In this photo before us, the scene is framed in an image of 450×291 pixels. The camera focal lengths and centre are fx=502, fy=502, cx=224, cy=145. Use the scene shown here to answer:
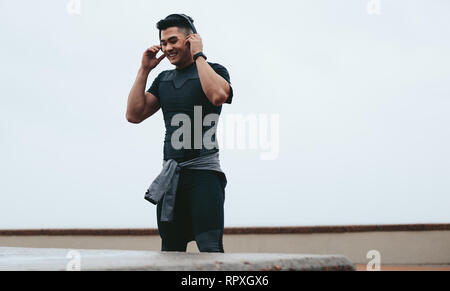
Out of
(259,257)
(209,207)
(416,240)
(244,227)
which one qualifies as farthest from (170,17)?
(416,240)

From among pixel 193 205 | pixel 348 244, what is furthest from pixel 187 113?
pixel 348 244

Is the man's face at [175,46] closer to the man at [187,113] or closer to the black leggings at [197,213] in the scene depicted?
the man at [187,113]

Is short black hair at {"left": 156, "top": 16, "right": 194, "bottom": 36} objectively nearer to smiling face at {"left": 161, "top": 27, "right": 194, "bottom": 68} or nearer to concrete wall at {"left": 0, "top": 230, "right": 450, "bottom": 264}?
smiling face at {"left": 161, "top": 27, "right": 194, "bottom": 68}

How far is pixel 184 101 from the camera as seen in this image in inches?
69.4

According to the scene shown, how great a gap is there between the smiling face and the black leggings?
1.41 ft

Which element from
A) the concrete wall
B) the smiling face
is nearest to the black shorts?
Result: the smiling face

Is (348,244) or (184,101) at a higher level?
(184,101)

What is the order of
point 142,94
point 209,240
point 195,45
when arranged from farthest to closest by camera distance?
point 142,94
point 195,45
point 209,240

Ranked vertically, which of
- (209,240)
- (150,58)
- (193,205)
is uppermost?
(150,58)

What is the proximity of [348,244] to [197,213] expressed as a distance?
4433 millimetres

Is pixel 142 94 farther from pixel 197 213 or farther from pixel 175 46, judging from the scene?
pixel 197 213

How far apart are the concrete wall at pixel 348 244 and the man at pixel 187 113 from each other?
3990 millimetres
